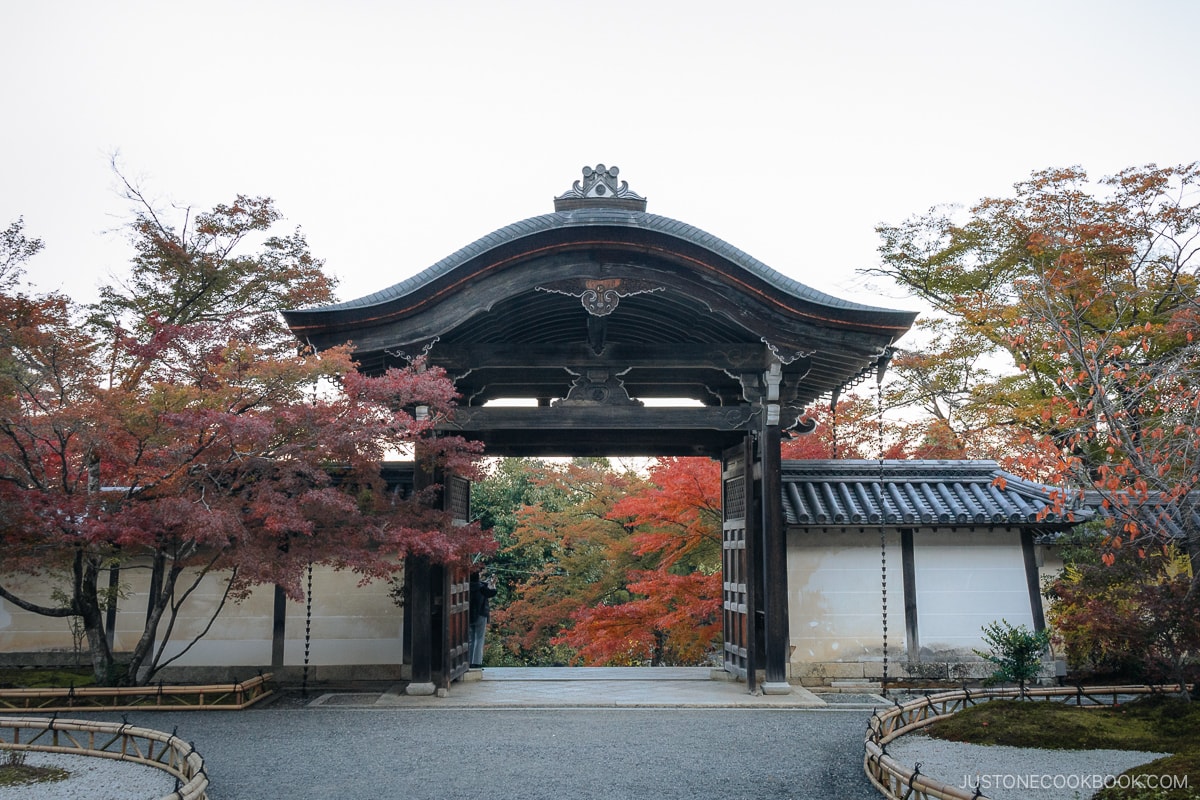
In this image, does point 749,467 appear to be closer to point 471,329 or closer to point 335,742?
point 471,329

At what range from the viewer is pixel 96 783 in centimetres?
597

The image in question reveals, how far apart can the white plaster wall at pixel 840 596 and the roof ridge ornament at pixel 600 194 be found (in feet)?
15.0

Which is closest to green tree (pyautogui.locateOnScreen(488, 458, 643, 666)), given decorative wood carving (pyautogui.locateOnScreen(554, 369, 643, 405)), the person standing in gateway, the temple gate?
the person standing in gateway

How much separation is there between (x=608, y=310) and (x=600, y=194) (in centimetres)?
187

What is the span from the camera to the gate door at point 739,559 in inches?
400

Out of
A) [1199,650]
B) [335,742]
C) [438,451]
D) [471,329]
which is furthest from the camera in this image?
[471,329]

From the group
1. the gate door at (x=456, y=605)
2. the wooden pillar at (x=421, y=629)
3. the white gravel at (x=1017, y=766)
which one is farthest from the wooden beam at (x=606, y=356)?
the white gravel at (x=1017, y=766)

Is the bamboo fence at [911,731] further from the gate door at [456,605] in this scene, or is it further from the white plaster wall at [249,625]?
the white plaster wall at [249,625]

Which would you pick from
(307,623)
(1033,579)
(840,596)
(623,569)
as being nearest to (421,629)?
(307,623)

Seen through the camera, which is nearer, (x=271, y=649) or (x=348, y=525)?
(x=348, y=525)

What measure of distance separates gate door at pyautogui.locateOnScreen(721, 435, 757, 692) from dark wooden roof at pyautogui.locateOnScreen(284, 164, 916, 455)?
1.00 metres

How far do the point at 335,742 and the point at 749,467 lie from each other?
17.8ft

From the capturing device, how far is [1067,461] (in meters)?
6.68

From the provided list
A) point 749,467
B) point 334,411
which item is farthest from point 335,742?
point 749,467
